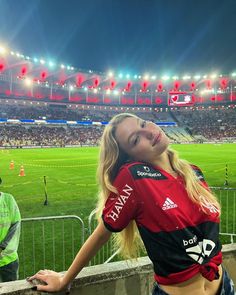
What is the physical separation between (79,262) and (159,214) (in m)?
0.69

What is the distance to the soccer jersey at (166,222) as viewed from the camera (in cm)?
191

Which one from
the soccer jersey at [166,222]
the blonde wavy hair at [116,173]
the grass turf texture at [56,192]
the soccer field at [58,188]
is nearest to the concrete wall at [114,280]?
the blonde wavy hair at [116,173]

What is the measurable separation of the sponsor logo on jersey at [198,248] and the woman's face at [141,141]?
24.9 inches

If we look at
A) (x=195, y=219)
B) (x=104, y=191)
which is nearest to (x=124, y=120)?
(x=104, y=191)

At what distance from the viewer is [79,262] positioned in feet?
7.20

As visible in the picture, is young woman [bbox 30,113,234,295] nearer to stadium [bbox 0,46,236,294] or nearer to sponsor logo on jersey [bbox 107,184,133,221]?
sponsor logo on jersey [bbox 107,184,133,221]

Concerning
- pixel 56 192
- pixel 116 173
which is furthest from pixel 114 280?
pixel 56 192

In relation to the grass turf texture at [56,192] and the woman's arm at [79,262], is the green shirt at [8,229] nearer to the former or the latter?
the grass turf texture at [56,192]

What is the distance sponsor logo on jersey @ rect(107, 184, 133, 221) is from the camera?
1.98 m

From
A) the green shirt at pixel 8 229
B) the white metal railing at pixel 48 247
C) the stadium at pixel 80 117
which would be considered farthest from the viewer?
the stadium at pixel 80 117

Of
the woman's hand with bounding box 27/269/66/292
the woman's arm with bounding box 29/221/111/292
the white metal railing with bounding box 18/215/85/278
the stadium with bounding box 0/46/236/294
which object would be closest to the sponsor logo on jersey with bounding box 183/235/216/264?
the woman's arm with bounding box 29/221/111/292

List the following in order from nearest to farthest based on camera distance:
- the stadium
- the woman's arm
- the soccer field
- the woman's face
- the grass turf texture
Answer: the woman's arm
the woman's face
the grass turf texture
the soccer field
the stadium

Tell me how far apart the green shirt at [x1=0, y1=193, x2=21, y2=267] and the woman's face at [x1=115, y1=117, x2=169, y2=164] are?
10.3ft

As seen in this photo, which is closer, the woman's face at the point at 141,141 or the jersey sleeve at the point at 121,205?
the jersey sleeve at the point at 121,205
